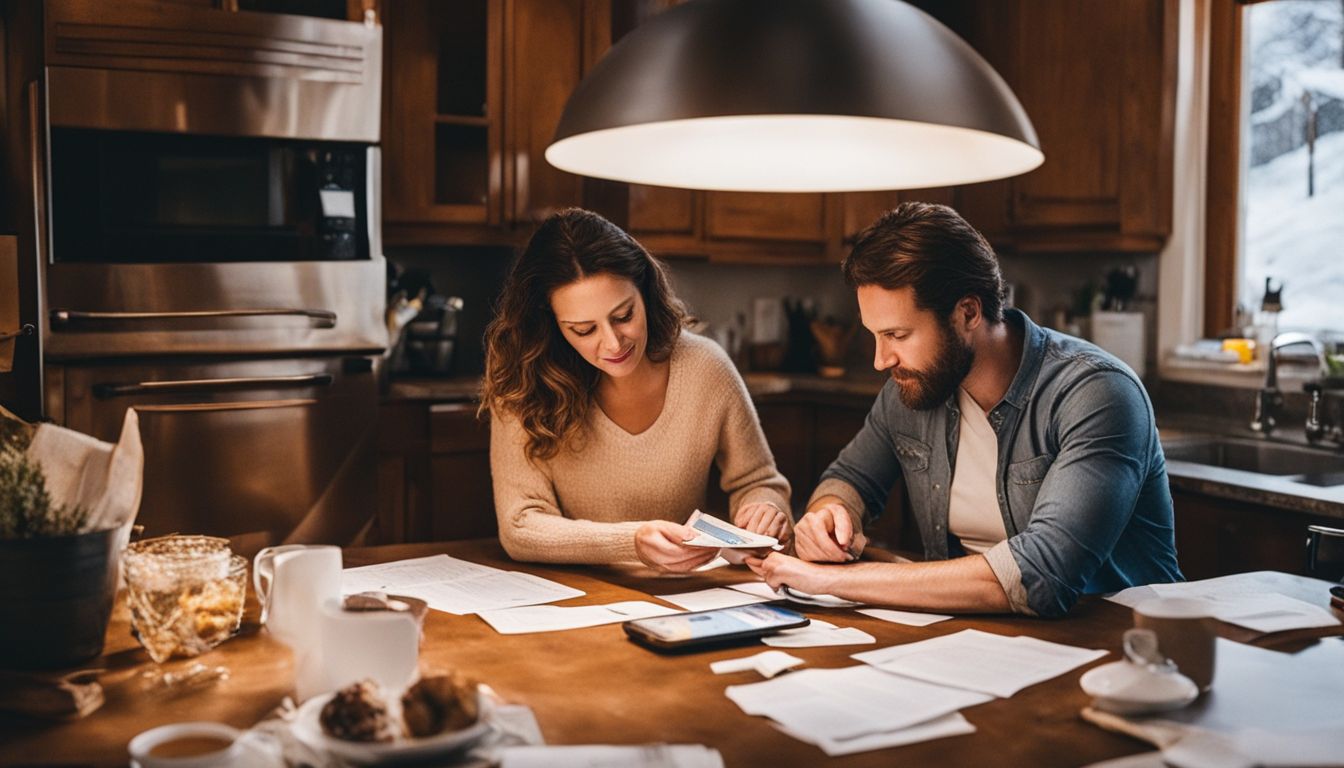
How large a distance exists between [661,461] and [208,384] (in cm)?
142

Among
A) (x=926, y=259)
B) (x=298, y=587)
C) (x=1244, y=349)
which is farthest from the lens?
(x=1244, y=349)

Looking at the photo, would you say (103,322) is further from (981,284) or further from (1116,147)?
(1116,147)

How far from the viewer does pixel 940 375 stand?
6.71 ft

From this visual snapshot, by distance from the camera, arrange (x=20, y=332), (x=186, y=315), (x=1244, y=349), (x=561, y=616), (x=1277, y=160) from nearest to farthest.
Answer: (x=561, y=616) → (x=20, y=332) → (x=186, y=315) → (x=1244, y=349) → (x=1277, y=160)

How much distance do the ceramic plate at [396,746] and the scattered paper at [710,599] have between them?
62 cm

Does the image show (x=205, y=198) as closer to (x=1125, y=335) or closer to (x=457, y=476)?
(x=457, y=476)

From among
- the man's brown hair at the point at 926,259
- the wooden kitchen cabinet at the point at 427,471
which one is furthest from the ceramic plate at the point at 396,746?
the wooden kitchen cabinet at the point at 427,471

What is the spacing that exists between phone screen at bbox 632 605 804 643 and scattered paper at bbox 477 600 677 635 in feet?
0.28

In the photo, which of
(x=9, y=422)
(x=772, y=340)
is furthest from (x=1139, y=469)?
(x=772, y=340)

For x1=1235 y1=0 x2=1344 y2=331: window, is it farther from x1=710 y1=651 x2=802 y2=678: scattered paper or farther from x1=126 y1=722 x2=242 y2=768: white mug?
x1=126 y1=722 x2=242 y2=768: white mug

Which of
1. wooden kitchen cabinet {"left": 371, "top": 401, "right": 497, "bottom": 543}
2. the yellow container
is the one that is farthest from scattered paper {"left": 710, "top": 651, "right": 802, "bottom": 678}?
the yellow container

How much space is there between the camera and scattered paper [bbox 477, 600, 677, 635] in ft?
5.28

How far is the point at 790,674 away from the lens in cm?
140

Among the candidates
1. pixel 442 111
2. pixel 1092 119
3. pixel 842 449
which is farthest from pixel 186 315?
pixel 1092 119
